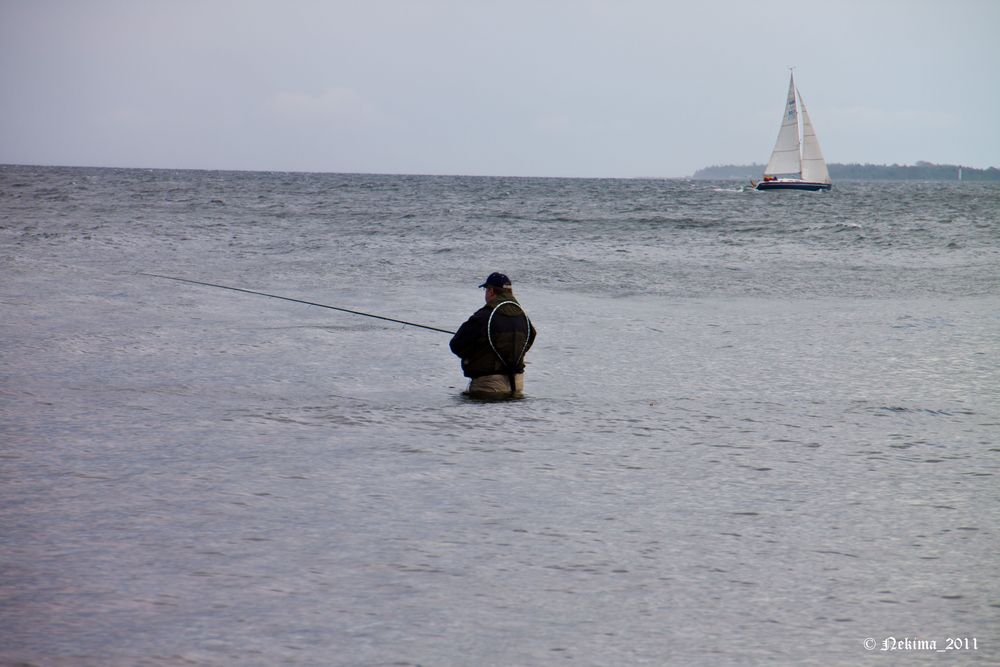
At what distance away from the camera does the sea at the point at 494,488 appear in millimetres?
4082

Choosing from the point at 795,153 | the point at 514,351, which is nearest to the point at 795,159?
the point at 795,153

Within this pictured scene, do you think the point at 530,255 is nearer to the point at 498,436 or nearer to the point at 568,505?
the point at 498,436

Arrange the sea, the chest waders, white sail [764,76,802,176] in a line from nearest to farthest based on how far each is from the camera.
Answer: the sea
the chest waders
white sail [764,76,802,176]

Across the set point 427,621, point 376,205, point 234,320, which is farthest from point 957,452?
point 376,205

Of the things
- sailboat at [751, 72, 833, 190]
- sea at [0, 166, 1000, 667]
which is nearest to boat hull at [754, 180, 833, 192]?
sailboat at [751, 72, 833, 190]

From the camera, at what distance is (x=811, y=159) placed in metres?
85.3

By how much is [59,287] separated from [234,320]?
477cm

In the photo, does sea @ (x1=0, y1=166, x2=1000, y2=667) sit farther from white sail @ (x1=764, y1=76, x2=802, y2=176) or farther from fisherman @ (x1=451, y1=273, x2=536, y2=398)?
white sail @ (x1=764, y1=76, x2=802, y2=176)

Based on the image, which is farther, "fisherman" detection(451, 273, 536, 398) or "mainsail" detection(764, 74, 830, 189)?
"mainsail" detection(764, 74, 830, 189)

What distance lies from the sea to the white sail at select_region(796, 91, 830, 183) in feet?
239

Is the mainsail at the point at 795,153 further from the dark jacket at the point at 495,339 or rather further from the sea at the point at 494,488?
the dark jacket at the point at 495,339

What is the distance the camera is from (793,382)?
9.67m

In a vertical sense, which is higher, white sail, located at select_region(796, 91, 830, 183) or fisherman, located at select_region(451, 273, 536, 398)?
white sail, located at select_region(796, 91, 830, 183)

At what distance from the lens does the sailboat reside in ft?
273
